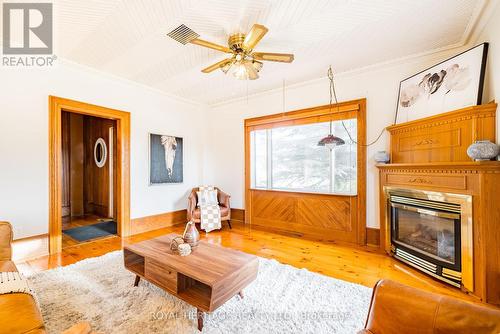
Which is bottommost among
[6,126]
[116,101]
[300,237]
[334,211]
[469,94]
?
[300,237]

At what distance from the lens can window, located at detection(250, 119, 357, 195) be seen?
3.67 m

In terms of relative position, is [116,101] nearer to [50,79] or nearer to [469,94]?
[50,79]

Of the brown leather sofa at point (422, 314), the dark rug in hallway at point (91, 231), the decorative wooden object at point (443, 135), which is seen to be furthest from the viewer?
the dark rug in hallway at point (91, 231)

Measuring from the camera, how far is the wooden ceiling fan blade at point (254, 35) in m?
1.95

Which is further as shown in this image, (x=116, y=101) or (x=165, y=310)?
(x=116, y=101)

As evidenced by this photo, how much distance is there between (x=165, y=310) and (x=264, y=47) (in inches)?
119

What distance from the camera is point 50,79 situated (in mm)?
3074

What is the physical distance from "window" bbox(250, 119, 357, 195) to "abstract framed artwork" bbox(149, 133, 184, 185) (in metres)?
1.55

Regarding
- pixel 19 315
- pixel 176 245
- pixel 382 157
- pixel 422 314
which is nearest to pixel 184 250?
pixel 176 245

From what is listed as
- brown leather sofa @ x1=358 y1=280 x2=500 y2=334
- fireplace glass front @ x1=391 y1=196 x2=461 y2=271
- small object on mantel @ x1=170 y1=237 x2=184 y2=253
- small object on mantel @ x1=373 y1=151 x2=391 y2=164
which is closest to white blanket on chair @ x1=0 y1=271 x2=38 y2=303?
small object on mantel @ x1=170 y1=237 x2=184 y2=253

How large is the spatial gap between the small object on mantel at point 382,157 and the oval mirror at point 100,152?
5548 mm

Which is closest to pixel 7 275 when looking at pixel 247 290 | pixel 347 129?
pixel 247 290

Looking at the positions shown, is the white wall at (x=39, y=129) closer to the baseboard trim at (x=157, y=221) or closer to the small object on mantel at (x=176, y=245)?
the baseboard trim at (x=157, y=221)

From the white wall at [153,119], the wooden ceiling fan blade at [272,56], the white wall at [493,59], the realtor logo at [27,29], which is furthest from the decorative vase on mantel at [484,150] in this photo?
the realtor logo at [27,29]
